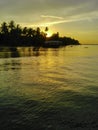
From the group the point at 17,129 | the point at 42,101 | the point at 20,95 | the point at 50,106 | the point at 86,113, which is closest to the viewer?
the point at 17,129

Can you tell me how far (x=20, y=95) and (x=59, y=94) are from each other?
3153 mm

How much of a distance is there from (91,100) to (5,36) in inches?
7306

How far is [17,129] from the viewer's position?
42.7ft

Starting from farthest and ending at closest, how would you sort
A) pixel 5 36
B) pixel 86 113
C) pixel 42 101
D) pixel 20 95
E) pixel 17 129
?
pixel 5 36
pixel 20 95
pixel 42 101
pixel 86 113
pixel 17 129

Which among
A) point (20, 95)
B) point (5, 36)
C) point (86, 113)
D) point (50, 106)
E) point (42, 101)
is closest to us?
point (86, 113)

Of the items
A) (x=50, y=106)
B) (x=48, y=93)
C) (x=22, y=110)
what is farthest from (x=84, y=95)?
(x=22, y=110)

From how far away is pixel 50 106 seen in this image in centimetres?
1727

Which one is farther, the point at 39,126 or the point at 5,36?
the point at 5,36

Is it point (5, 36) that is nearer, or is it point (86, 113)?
point (86, 113)

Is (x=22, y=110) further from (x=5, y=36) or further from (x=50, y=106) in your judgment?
(x=5, y=36)

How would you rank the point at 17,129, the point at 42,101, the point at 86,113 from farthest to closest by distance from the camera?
the point at 42,101 < the point at 86,113 < the point at 17,129


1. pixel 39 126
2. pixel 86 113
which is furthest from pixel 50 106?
pixel 39 126

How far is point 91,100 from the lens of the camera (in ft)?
62.0

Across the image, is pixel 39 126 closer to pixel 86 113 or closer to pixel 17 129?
pixel 17 129
